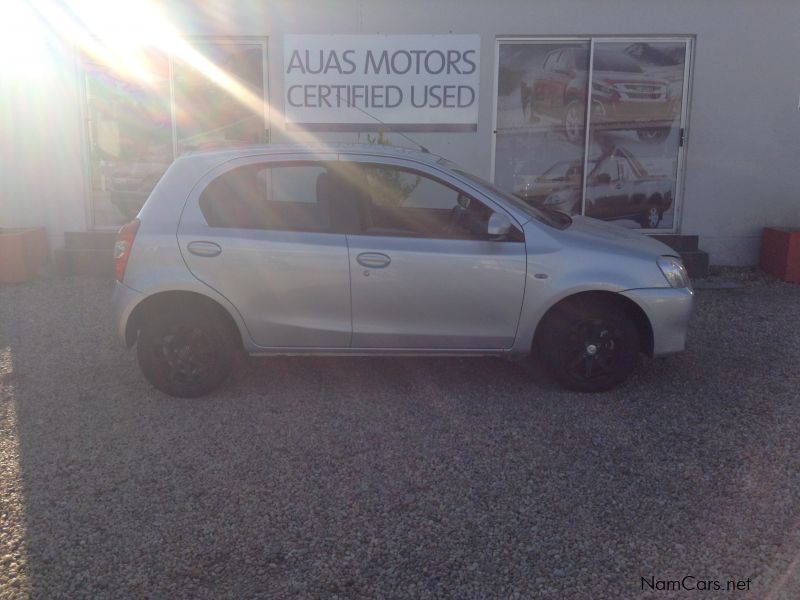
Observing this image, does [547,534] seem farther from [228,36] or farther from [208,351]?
[228,36]

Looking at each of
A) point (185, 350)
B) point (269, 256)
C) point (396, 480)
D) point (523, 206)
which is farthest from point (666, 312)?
point (185, 350)

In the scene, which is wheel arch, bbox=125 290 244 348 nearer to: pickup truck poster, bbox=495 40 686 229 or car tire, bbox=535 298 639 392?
car tire, bbox=535 298 639 392

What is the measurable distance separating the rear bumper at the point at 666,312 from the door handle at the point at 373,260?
1.58 metres

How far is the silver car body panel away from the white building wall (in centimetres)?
452

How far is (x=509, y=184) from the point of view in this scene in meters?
9.67

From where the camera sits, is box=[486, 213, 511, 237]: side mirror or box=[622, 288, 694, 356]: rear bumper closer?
box=[486, 213, 511, 237]: side mirror

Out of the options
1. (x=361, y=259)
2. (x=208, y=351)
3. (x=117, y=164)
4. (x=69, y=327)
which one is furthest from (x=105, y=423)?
(x=117, y=164)

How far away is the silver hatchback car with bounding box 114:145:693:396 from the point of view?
506 cm

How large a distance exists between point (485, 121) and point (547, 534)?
21.8 ft

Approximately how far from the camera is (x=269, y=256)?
5055mm

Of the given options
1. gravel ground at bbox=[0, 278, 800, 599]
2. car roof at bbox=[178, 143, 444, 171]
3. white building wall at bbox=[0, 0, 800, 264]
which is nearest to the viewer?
gravel ground at bbox=[0, 278, 800, 599]

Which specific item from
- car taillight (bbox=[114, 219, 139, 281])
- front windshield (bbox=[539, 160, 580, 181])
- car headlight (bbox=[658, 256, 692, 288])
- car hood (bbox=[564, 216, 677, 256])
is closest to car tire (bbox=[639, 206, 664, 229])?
front windshield (bbox=[539, 160, 580, 181])

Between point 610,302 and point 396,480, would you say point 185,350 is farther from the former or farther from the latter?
point 610,302

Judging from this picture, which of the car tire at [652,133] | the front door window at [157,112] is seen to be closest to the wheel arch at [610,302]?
the car tire at [652,133]
